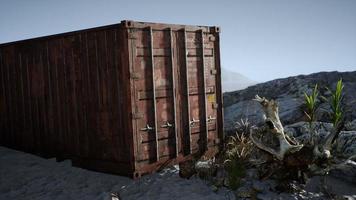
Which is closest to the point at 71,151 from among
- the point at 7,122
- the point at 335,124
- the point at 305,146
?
the point at 7,122

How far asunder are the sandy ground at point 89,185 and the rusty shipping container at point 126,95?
0.70ft

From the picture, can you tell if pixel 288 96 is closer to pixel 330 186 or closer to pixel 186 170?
pixel 330 186

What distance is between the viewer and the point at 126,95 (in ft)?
20.5

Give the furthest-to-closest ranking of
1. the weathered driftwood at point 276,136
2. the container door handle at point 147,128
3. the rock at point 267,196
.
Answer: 1. the container door handle at point 147,128
2. the weathered driftwood at point 276,136
3. the rock at point 267,196

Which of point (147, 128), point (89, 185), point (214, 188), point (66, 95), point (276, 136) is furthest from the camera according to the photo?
point (66, 95)

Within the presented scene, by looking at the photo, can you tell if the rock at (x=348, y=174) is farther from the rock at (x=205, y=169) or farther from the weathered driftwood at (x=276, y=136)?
the rock at (x=205, y=169)

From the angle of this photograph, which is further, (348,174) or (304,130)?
(304,130)

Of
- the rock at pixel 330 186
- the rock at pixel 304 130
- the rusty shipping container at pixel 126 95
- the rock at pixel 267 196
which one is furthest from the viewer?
the rock at pixel 304 130

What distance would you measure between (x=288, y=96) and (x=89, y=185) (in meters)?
7.84

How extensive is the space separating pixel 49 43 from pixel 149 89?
253 centimetres

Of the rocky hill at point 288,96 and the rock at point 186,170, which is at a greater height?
the rocky hill at point 288,96

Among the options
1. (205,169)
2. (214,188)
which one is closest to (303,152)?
(214,188)

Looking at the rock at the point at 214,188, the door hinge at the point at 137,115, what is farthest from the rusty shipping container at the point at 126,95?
the rock at the point at 214,188

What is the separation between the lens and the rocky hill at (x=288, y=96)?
10219 millimetres
